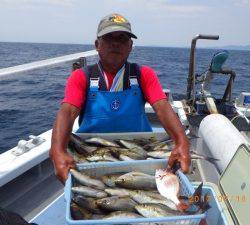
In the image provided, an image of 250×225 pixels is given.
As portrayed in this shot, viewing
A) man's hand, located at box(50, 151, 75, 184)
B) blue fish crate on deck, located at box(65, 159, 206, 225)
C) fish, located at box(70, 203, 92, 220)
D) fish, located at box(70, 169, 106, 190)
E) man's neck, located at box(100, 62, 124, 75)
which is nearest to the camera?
blue fish crate on deck, located at box(65, 159, 206, 225)

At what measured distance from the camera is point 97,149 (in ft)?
10.5

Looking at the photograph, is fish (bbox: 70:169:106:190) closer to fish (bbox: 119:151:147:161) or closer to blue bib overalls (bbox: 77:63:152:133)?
fish (bbox: 119:151:147:161)

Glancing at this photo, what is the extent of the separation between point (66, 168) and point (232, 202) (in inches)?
46.4

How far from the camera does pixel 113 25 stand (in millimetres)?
3303

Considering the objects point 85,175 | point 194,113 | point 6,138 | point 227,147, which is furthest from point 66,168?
point 6,138

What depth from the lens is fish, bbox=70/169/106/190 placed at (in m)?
2.51

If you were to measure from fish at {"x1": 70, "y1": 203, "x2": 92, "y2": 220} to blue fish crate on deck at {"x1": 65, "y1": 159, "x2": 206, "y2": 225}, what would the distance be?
0.12 feet

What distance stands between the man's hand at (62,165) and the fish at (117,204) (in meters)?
0.41

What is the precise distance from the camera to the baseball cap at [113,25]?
3279 millimetres

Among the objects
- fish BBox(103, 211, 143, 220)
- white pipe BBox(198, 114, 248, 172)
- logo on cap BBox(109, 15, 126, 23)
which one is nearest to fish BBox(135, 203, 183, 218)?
fish BBox(103, 211, 143, 220)

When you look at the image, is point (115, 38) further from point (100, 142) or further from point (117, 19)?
point (100, 142)

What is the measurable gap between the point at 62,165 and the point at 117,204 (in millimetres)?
595

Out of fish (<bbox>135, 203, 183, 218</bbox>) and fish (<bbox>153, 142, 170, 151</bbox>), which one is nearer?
fish (<bbox>135, 203, 183, 218</bbox>)

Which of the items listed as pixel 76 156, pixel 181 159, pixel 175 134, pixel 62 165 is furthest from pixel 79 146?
pixel 181 159
